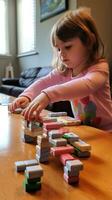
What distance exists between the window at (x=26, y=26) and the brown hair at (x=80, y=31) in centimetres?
321

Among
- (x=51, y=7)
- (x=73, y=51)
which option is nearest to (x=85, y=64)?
(x=73, y=51)

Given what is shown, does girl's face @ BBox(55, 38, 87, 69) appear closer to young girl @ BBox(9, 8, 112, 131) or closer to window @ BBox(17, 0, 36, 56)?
young girl @ BBox(9, 8, 112, 131)

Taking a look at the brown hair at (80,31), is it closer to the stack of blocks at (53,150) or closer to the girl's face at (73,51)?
the girl's face at (73,51)

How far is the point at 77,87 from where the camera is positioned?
0.66 m

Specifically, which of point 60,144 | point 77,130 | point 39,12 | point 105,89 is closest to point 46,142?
point 60,144

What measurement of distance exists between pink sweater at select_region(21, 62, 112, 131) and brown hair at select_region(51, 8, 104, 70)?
70 mm

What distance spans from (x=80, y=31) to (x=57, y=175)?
0.59 metres

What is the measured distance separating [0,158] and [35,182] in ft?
0.41

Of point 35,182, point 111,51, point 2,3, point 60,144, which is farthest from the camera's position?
point 2,3

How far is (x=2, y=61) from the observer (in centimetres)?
457

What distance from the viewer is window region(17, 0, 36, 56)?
403cm

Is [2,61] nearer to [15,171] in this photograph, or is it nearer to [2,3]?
[2,3]

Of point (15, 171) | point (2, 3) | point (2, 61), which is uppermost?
point (2, 3)

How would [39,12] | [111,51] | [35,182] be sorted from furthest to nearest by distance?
[39,12]
[111,51]
[35,182]
